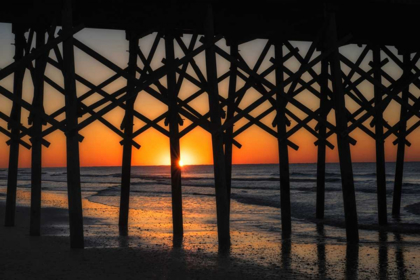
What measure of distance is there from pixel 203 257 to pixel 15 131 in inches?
204

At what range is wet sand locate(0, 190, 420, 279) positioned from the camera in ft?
→ 23.5

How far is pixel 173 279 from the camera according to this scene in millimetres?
6789

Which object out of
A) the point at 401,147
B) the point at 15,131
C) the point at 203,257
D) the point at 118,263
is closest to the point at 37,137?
the point at 15,131

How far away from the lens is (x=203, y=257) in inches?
328

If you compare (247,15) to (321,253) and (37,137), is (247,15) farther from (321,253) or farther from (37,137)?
(321,253)

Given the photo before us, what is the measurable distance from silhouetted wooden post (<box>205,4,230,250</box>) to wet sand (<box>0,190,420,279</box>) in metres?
0.48

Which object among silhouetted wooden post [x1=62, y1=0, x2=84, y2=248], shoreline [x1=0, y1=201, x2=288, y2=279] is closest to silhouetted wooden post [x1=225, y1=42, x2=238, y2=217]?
shoreline [x1=0, y1=201, x2=288, y2=279]

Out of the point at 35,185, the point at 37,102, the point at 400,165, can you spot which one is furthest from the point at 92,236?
the point at 400,165

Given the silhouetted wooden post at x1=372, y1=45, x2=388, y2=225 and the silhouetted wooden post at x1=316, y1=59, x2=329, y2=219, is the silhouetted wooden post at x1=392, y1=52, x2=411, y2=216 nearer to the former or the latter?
the silhouetted wooden post at x1=372, y1=45, x2=388, y2=225

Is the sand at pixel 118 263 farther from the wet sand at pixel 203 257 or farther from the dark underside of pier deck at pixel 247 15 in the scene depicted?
the dark underside of pier deck at pixel 247 15

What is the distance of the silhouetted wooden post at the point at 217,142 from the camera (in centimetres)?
865

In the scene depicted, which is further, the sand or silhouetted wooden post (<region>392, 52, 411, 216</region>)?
silhouetted wooden post (<region>392, 52, 411, 216</region>)

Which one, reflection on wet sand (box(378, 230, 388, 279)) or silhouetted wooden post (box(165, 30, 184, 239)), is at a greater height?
silhouetted wooden post (box(165, 30, 184, 239))

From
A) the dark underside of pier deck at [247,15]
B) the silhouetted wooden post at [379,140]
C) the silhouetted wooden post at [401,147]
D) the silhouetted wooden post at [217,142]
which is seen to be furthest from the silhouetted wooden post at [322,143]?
the silhouetted wooden post at [217,142]
